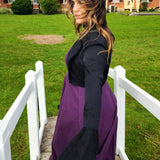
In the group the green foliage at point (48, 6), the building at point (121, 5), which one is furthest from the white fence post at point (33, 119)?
the building at point (121, 5)

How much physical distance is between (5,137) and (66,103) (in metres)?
0.67

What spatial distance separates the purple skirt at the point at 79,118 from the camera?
1840 mm

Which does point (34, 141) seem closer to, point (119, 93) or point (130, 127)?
point (119, 93)

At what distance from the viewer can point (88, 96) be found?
1.33 meters

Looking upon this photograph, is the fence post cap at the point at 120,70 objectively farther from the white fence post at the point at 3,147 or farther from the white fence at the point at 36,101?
the white fence post at the point at 3,147

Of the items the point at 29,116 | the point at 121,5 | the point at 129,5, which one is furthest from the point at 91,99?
the point at 121,5

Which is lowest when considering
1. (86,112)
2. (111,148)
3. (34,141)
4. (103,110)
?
(34,141)

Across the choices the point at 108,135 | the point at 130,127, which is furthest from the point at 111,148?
the point at 130,127

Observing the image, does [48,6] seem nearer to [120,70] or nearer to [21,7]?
[21,7]

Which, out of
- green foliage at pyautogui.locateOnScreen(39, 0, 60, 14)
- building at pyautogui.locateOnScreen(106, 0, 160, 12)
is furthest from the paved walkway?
building at pyautogui.locateOnScreen(106, 0, 160, 12)

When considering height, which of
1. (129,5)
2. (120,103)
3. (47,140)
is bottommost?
(47,140)

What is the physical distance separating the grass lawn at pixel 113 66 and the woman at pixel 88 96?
39cm

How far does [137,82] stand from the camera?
599cm

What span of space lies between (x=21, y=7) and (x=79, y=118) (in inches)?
1111
